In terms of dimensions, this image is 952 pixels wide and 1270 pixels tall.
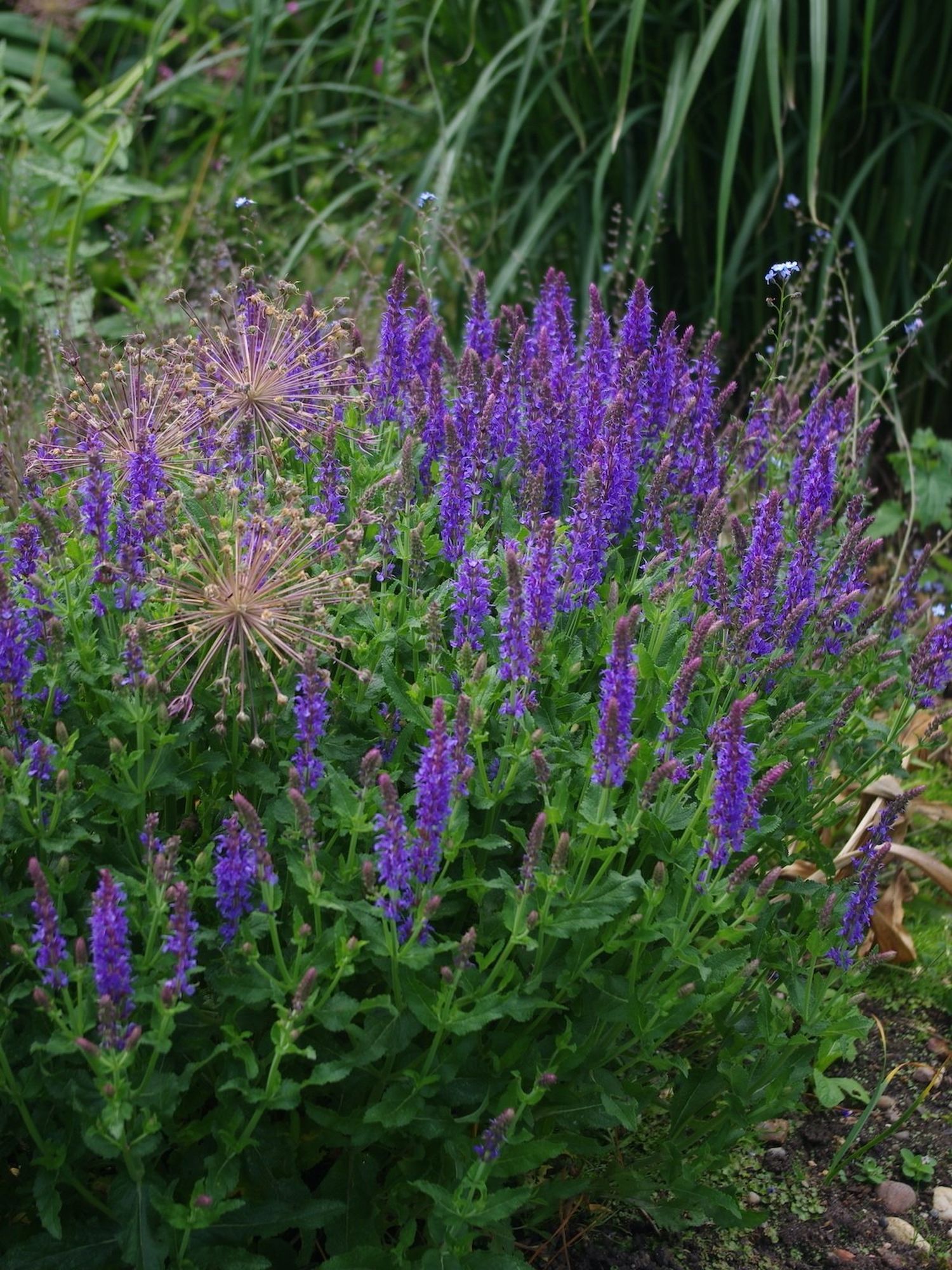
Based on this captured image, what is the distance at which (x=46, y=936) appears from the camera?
86.3 inches

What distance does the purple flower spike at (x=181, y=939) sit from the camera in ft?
7.12

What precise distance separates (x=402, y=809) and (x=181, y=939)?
0.46 metres

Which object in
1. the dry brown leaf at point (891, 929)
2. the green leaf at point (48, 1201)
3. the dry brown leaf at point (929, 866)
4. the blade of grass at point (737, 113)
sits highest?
the blade of grass at point (737, 113)

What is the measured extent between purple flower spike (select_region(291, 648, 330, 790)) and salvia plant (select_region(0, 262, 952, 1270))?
2cm

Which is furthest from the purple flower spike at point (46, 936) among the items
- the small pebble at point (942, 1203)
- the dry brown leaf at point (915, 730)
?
the dry brown leaf at point (915, 730)

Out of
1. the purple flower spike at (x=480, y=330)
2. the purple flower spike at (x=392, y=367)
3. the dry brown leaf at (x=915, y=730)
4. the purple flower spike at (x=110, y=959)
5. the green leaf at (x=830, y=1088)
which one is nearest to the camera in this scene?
the purple flower spike at (x=110, y=959)

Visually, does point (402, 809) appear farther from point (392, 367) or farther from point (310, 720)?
point (392, 367)

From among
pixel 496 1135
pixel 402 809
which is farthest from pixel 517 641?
pixel 496 1135

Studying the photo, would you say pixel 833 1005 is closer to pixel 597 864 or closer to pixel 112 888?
pixel 597 864

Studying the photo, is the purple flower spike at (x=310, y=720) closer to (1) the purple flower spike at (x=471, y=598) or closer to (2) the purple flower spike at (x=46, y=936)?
(1) the purple flower spike at (x=471, y=598)

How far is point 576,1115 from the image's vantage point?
8.73 ft

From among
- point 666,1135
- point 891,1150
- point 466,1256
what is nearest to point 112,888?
point 466,1256

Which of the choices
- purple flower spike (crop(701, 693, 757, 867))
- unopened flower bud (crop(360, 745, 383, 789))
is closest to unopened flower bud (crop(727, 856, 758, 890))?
purple flower spike (crop(701, 693, 757, 867))

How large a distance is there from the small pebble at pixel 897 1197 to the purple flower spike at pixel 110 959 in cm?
198
